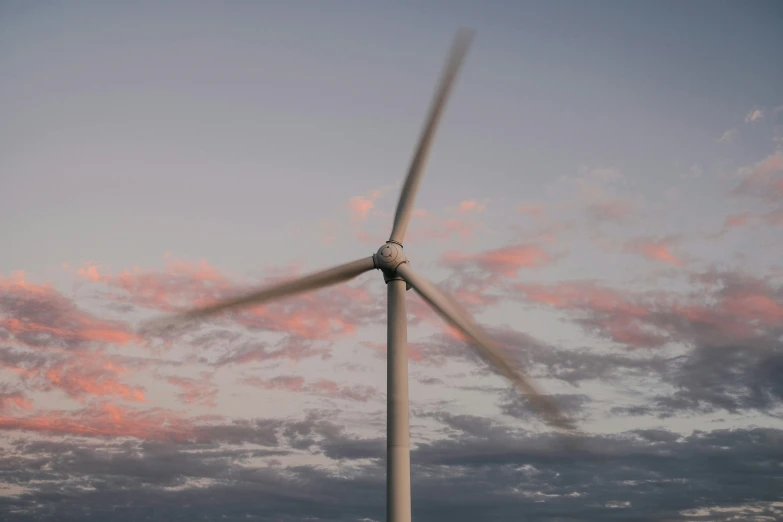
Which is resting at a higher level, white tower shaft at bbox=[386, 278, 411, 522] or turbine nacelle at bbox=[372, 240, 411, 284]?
turbine nacelle at bbox=[372, 240, 411, 284]

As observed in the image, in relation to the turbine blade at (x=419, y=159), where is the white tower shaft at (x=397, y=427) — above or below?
below

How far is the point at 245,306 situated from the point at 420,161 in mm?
13352

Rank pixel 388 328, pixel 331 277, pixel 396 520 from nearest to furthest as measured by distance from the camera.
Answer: pixel 396 520 < pixel 388 328 < pixel 331 277

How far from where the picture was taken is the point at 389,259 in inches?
1639

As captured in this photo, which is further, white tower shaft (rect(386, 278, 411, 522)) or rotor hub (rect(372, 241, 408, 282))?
rotor hub (rect(372, 241, 408, 282))

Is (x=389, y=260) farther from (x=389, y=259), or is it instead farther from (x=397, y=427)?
→ (x=397, y=427)

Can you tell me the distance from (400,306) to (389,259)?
106 inches

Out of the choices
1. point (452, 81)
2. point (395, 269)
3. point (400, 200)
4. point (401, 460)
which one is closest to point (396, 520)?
point (401, 460)

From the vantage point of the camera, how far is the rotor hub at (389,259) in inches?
1640

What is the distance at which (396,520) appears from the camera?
37.0 meters

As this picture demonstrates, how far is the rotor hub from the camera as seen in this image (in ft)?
137

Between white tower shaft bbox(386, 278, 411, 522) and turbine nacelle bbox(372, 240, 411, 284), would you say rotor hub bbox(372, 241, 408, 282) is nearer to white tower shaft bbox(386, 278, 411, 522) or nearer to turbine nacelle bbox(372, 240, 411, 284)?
turbine nacelle bbox(372, 240, 411, 284)

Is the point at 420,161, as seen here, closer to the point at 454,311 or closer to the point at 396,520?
the point at 454,311

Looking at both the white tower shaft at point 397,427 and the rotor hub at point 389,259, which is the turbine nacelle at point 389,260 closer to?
the rotor hub at point 389,259
